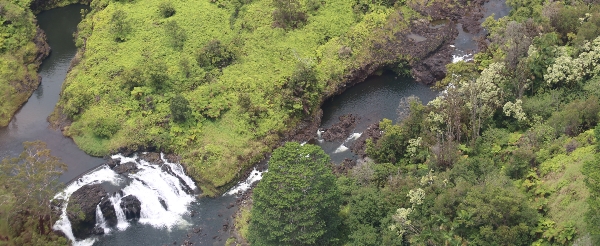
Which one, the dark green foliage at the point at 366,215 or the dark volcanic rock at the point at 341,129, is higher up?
the dark green foliage at the point at 366,215

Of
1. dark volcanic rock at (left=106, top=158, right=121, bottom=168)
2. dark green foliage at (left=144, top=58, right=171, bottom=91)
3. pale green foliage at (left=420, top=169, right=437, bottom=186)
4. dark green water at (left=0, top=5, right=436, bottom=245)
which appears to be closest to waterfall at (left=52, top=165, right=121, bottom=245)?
dark volcanic rock at (left=106, top=158, right=121, bottom=168)

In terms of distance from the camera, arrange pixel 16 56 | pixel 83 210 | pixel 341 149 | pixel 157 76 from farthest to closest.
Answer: pixel 16 56
pixel 157 76
pixel 341 149
pixel 83 210

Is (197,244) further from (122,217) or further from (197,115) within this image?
(197,115)

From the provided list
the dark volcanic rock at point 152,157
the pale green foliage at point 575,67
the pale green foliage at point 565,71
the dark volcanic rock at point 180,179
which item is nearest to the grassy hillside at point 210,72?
the dark volcanic rock at point 152,157

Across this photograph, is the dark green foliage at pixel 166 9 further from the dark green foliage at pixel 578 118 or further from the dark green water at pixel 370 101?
the dark green foliage at pixel 578 118

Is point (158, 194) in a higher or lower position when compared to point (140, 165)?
lower

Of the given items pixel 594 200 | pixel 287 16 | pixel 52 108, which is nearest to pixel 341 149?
pixel 287 16

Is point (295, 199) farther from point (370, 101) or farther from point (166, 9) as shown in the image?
point (166, 9)
